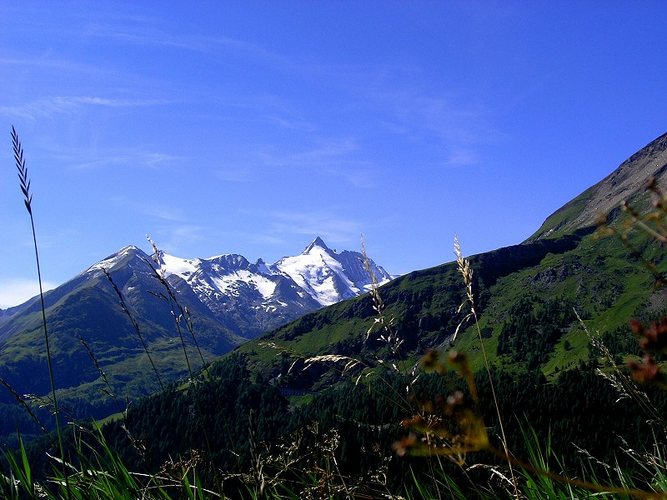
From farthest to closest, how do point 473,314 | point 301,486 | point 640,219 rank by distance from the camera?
point 301,486 < point 473,314 < point 640,219

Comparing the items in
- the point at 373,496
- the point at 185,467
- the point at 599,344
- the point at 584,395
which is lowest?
the point at 584,395

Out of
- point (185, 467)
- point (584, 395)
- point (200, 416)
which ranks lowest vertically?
point (584, 395)

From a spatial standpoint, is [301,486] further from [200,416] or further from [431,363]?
[431,363]

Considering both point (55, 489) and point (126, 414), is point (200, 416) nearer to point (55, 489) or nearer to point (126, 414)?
point (126, 414)

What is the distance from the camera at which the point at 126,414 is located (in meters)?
3.50

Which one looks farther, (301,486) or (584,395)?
(584,395)

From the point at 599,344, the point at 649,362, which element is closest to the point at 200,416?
the point at 649,362

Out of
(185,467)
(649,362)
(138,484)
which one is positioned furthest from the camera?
(138,484)

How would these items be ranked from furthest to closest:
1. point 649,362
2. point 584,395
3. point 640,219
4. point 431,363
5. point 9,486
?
point 584,395 < point 9,486 < point 431,363 < point 640,219 < point 649,362

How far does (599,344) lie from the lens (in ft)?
12.8

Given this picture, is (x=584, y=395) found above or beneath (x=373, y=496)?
beneath

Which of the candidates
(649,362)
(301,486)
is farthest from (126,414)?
(649,362)

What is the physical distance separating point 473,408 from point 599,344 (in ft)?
8.90

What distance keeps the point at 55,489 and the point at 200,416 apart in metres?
1.41
